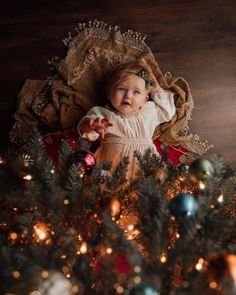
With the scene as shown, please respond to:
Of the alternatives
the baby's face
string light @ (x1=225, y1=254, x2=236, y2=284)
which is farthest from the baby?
string light @ (x1=225, y1=254, x2=236, y2=284)

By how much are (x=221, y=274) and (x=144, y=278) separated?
133mm

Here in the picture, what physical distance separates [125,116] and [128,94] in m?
0.08

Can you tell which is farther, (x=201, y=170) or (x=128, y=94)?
(x=128, y=94)

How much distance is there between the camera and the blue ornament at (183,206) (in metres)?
0.67

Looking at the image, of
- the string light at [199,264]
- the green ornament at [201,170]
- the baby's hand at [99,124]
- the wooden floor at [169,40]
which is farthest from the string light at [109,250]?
the wooden floor at [169,40]

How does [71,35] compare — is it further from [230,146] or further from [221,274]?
[221,274]

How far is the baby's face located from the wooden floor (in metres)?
0.28

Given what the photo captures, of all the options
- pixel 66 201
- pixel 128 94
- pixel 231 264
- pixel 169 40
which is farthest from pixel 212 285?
pixel 169 40

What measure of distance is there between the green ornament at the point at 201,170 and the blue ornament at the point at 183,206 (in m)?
0.14

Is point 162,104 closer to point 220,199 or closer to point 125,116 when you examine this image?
point 125,116

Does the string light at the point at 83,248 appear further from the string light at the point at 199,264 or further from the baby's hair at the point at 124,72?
the baby's hair at the point at 124,72

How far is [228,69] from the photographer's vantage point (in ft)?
5.03

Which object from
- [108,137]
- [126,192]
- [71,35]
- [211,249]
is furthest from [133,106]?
[211,249]

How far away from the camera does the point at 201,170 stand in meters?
0.82
